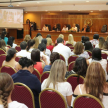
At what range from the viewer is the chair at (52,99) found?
236cm

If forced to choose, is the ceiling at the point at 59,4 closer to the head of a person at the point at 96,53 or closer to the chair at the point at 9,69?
the head of a person at the point at 96,53

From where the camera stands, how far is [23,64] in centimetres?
300

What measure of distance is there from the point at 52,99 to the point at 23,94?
17.1 inches

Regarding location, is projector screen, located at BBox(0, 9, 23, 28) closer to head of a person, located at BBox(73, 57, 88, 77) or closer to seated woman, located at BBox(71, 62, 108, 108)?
head of a person, located at BBox(73, 57, 88, 77)

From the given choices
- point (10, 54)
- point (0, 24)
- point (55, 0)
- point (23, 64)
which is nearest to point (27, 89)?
point (23, 64)

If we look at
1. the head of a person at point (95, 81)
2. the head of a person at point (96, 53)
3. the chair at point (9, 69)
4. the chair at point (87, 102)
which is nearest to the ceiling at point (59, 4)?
the head of a person at point (96, 53)

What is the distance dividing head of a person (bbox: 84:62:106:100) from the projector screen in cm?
1410

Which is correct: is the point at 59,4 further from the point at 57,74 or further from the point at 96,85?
the point at 96,85

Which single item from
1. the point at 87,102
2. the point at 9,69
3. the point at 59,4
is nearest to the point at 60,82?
the point at 87,102

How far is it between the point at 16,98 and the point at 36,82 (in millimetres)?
348

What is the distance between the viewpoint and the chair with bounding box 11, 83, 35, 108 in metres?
2.52

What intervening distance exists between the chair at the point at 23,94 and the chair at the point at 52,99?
0.19 meters

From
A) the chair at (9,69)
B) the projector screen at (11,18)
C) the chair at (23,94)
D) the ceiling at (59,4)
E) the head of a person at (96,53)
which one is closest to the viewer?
the chair at (23,94)

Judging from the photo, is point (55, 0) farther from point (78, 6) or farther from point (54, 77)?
point (54, 77)
